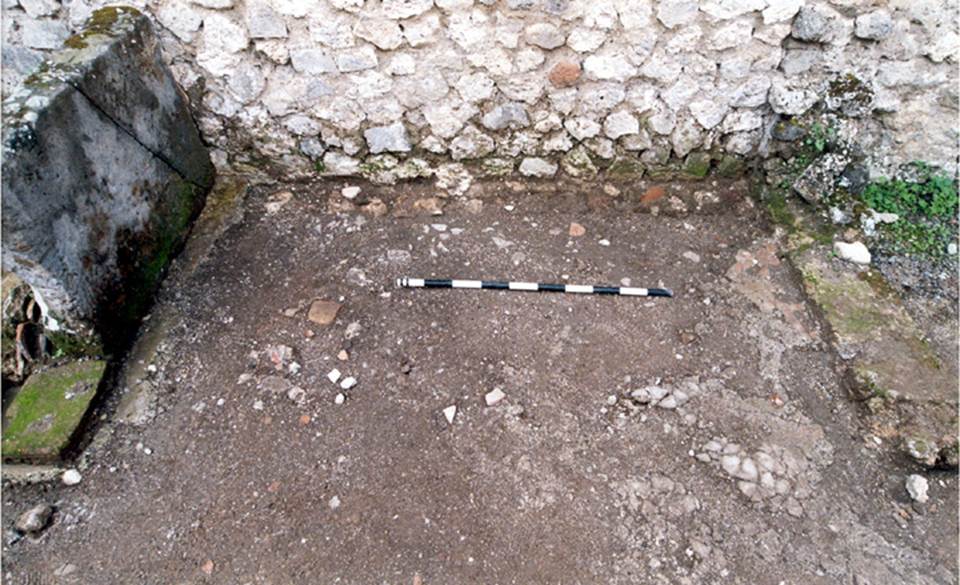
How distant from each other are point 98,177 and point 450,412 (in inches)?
75.7

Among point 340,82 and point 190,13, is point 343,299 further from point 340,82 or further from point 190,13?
point 190,13

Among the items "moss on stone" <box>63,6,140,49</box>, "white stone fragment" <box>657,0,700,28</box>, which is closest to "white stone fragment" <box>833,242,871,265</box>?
"white stone fragment" <box>657,0,700,28</box>

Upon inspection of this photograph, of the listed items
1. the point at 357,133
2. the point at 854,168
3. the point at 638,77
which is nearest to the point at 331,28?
the point at 357,133

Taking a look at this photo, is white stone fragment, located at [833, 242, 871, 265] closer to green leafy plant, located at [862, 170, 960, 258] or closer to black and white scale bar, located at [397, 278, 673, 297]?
green leafy plant, located at [862, 170, 960, 258]

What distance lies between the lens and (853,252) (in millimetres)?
3168

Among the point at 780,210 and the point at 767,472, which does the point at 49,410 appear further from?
the point at 780,210

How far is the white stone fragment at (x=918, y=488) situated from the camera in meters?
2.39

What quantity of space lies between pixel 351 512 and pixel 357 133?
2.06 m

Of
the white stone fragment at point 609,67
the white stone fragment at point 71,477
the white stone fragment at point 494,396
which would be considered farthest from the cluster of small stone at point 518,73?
the white stone fragment at point 71,477

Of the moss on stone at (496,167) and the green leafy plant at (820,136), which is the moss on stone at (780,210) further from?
the moss on stone at (496,167)

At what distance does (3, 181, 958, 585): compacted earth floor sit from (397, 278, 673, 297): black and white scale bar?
5 centimetres

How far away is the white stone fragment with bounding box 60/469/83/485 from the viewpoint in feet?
A: 8.13

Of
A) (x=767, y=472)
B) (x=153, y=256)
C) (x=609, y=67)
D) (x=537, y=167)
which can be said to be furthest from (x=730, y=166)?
(x=153, y=256)

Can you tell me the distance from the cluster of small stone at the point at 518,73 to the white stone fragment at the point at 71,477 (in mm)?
1862
